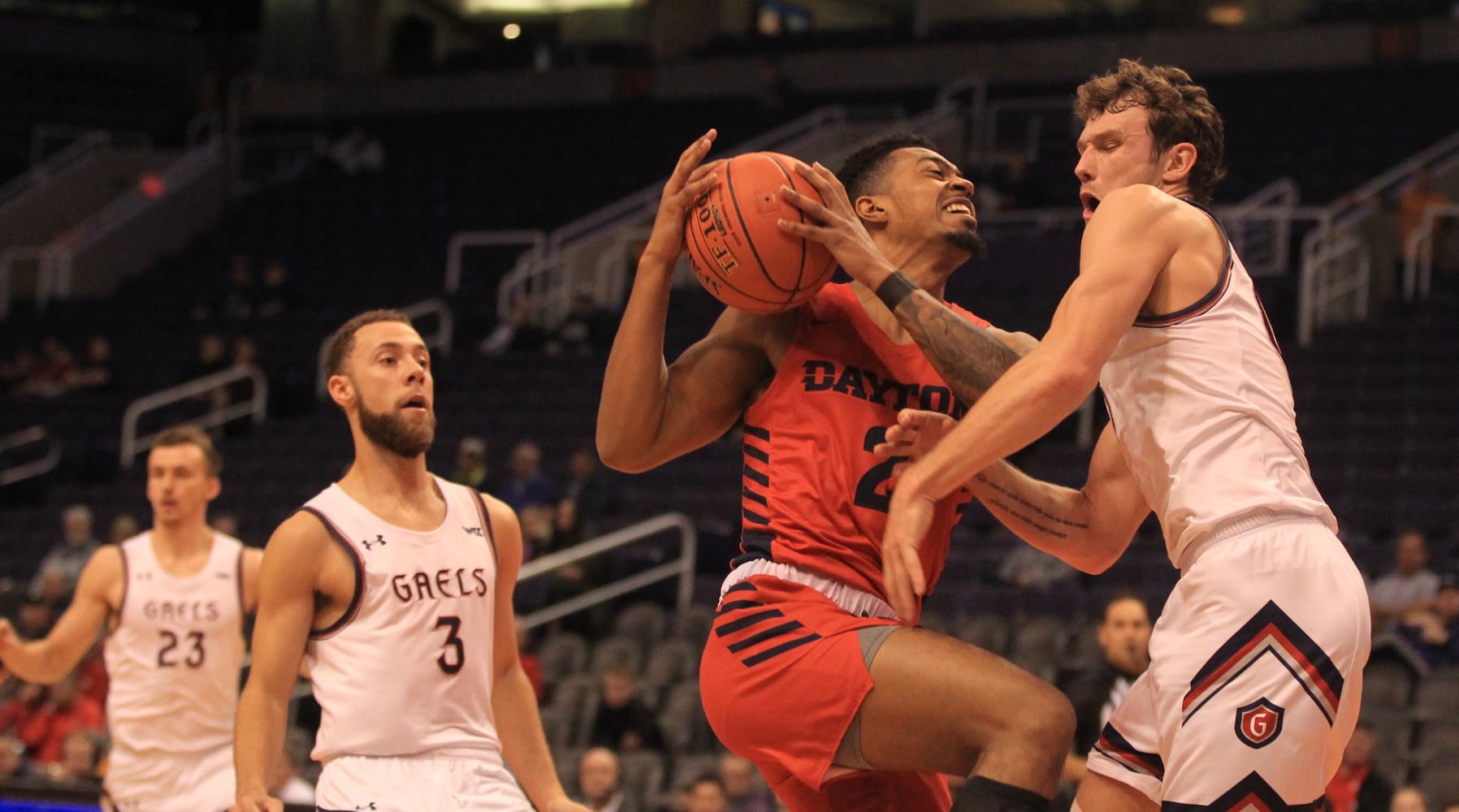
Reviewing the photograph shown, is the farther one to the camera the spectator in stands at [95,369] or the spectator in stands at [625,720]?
the spectator in stands at [95,369]

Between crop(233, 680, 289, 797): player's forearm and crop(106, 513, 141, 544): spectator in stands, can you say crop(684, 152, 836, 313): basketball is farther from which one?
crop(106, 513, 141, 544): spectator in stands

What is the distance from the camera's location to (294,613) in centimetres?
425

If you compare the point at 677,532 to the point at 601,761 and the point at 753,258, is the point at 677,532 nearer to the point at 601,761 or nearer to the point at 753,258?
the point at 601,761

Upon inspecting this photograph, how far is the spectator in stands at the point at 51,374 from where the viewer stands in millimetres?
17266

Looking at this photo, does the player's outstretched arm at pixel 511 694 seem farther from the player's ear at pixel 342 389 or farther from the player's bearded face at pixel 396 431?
the player's ear at pixel 342 389

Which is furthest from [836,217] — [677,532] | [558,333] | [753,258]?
[558,333]

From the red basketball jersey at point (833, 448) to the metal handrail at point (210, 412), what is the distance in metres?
13.3

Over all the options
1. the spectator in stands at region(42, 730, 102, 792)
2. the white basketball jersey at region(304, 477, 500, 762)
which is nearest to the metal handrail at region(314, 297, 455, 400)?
the spectator in stands at region(42, 730, 102, 792)

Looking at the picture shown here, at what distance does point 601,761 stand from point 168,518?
2.88m

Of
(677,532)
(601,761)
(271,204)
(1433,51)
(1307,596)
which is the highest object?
(1433,51)

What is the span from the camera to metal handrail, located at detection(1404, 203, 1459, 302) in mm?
13139

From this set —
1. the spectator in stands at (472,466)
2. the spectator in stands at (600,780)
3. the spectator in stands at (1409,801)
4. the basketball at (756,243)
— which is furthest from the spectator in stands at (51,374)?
the basketball at (756,243)

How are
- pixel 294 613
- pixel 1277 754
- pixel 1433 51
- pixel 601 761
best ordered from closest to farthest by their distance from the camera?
pixel 1277 754 < pixel 294 613 < pixel 601 761 < pixel 1433 51

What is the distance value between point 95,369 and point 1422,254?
13.0 metres
